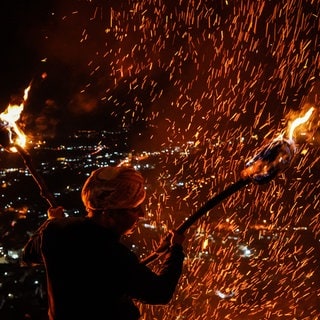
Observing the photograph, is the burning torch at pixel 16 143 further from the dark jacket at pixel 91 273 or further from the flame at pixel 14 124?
the dark jacket at pixel 91 273

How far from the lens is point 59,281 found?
2.04m

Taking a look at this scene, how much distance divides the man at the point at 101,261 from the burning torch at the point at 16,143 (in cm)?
78

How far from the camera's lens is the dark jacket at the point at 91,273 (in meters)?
1.98

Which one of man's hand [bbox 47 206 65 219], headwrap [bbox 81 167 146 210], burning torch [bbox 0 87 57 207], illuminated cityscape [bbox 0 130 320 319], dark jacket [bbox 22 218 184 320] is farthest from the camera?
illuminated cityscape [bbox 0 130 320 319]

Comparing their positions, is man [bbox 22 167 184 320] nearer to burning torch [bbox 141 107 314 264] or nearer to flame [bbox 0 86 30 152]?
burning torch [bbox 141 107 314 264]

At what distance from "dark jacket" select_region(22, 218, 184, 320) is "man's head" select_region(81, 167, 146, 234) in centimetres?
11

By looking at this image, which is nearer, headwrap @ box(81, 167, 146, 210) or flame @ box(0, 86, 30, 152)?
headwrap @ box(81, 167, 146, 210)

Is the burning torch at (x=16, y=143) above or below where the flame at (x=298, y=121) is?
above

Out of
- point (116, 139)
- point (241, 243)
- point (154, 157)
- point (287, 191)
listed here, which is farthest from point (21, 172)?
point (241, 243)

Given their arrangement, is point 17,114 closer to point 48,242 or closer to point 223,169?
point 48,242

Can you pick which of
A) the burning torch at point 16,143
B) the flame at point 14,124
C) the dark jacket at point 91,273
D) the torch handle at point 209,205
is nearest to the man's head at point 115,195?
the dark jacket at point 91,273

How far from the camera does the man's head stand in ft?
7.00

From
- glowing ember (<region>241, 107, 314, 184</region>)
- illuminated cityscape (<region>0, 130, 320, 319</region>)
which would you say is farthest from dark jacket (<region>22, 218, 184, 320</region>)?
illuminated cityscape (<region>0, 130, 320, 319</region>)

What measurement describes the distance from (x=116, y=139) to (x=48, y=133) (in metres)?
27.2
